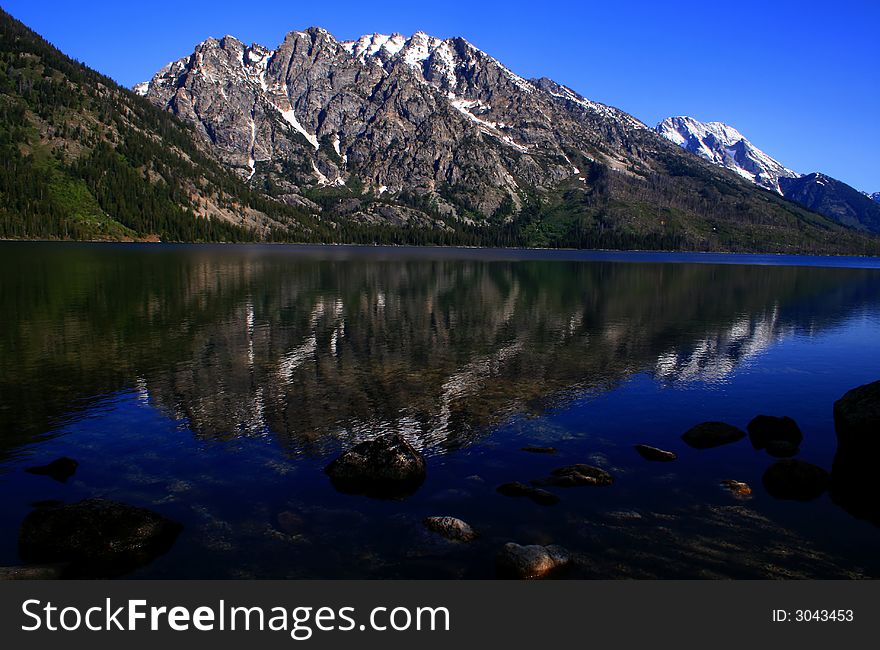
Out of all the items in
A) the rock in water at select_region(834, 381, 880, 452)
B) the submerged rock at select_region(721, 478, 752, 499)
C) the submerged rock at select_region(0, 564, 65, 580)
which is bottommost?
the submerged rock at select_region(0, 564, 65, 580)

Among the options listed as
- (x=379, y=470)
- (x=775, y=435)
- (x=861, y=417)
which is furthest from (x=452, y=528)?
(x=775, y=435)

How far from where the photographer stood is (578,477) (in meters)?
23.2

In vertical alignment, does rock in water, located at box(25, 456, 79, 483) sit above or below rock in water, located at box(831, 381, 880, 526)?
below

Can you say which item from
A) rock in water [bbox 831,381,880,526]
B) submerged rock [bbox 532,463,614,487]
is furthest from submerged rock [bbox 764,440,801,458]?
submerged rock [bbox 532,463,614,487]

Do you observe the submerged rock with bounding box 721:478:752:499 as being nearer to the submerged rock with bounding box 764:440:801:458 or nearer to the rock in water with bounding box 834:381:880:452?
the submerged rock with bounding box 764:440:801:458

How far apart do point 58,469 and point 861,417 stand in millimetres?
35365

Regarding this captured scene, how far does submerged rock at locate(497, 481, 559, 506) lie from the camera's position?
70.2 feet

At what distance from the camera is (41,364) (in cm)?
3925

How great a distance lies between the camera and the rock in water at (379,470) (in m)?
22.2

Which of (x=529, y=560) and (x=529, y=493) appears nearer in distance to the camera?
(x=529, y=560)

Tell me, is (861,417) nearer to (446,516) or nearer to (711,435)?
(711,435)

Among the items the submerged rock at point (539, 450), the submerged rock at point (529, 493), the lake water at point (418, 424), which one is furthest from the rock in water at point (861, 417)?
the submerged rock at point (529, 493)
